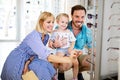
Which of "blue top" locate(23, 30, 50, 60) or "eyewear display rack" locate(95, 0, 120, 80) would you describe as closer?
"blue top" locate(23, 30, 50, 60)

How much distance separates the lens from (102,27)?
1.82 metres

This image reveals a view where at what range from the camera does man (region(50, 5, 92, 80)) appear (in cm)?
171

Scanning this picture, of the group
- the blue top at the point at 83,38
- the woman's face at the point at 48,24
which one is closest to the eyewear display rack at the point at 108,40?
the blue top at the point at 83,38

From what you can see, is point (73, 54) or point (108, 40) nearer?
point (73, 54)

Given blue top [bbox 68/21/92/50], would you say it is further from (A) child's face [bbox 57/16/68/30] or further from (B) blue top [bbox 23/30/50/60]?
(B) blue top [bbox 23/30/50/60]

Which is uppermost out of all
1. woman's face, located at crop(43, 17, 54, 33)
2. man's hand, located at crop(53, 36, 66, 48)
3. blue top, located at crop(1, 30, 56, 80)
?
woman's face, located at crop(43, 17, 54, 33)

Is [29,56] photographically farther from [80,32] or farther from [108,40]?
[108,40]

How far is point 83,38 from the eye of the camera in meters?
1.75

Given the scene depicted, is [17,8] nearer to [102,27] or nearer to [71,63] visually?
[71,63]

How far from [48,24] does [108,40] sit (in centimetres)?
62

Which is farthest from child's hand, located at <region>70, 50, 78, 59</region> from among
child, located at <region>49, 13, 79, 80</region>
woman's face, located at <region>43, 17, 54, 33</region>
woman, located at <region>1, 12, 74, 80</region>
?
woman's face, located at <region>43, 17, 54, 33</region>

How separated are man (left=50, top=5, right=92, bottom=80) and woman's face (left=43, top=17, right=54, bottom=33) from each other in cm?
13

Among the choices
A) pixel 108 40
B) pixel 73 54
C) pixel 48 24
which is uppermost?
pixel 48 24

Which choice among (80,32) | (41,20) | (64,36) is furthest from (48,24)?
(80,32)
